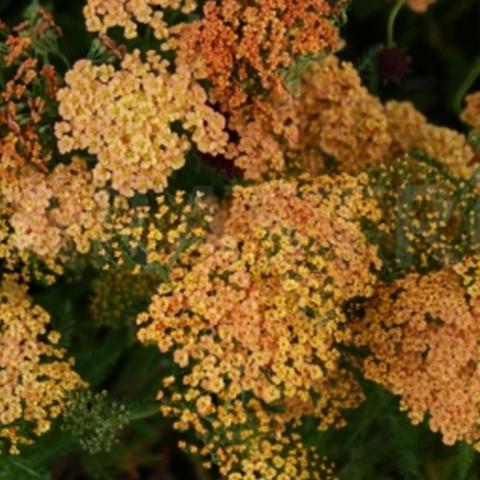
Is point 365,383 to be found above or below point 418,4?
below

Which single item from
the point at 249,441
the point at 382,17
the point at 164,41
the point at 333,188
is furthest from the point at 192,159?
the point at 382,17

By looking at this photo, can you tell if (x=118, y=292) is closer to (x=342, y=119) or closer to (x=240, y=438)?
(x=240, y=438)

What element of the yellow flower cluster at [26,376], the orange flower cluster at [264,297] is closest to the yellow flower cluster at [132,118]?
the orange flower cluster at [264,297]

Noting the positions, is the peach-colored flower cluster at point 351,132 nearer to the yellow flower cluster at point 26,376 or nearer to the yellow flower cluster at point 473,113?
the yellow flower cluster at point 473,113

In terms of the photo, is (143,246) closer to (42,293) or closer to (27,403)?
(27,403)

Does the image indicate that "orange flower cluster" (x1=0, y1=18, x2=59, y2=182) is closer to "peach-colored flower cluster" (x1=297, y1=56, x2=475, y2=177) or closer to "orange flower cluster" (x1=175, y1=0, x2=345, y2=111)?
"orange flower cluster" (x1=175, y1=0, x2=345, y2=111)

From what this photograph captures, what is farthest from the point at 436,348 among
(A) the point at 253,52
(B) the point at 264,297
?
(A) the point at 253,52
